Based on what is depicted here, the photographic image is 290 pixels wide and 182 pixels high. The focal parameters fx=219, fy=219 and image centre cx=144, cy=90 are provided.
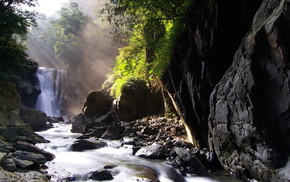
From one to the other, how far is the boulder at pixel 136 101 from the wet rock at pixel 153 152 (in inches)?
257

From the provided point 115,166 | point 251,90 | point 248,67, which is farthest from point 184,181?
point 248,67

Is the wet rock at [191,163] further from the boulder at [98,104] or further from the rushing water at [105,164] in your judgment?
the boulder at [98,104]

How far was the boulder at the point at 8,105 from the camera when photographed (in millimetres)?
12716

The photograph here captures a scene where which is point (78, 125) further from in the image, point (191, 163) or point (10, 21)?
point (191, 163)

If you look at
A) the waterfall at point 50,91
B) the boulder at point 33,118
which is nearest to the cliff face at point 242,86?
the boulder at point 33,118

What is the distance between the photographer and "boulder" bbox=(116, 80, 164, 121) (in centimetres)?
1512

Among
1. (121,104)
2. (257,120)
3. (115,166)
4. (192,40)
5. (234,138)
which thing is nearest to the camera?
(257,120)

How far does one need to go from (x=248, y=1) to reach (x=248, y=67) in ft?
7.81

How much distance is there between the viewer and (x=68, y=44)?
3834 centimetres

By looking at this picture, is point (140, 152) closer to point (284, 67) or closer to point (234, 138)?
point (234, 138)

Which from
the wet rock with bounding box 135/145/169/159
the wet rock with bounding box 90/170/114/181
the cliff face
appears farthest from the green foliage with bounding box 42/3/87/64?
the wet rock with bounding box 90/170/114/181

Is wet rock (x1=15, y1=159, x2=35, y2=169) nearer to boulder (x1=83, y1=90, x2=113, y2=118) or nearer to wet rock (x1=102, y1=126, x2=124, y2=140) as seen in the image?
wet rock (x1=102, y1=126, x2=124, y2=140)

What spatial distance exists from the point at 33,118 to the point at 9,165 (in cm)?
1206

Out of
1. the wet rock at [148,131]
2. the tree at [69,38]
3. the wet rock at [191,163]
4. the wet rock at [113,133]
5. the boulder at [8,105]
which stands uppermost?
the tree at [69,38]
